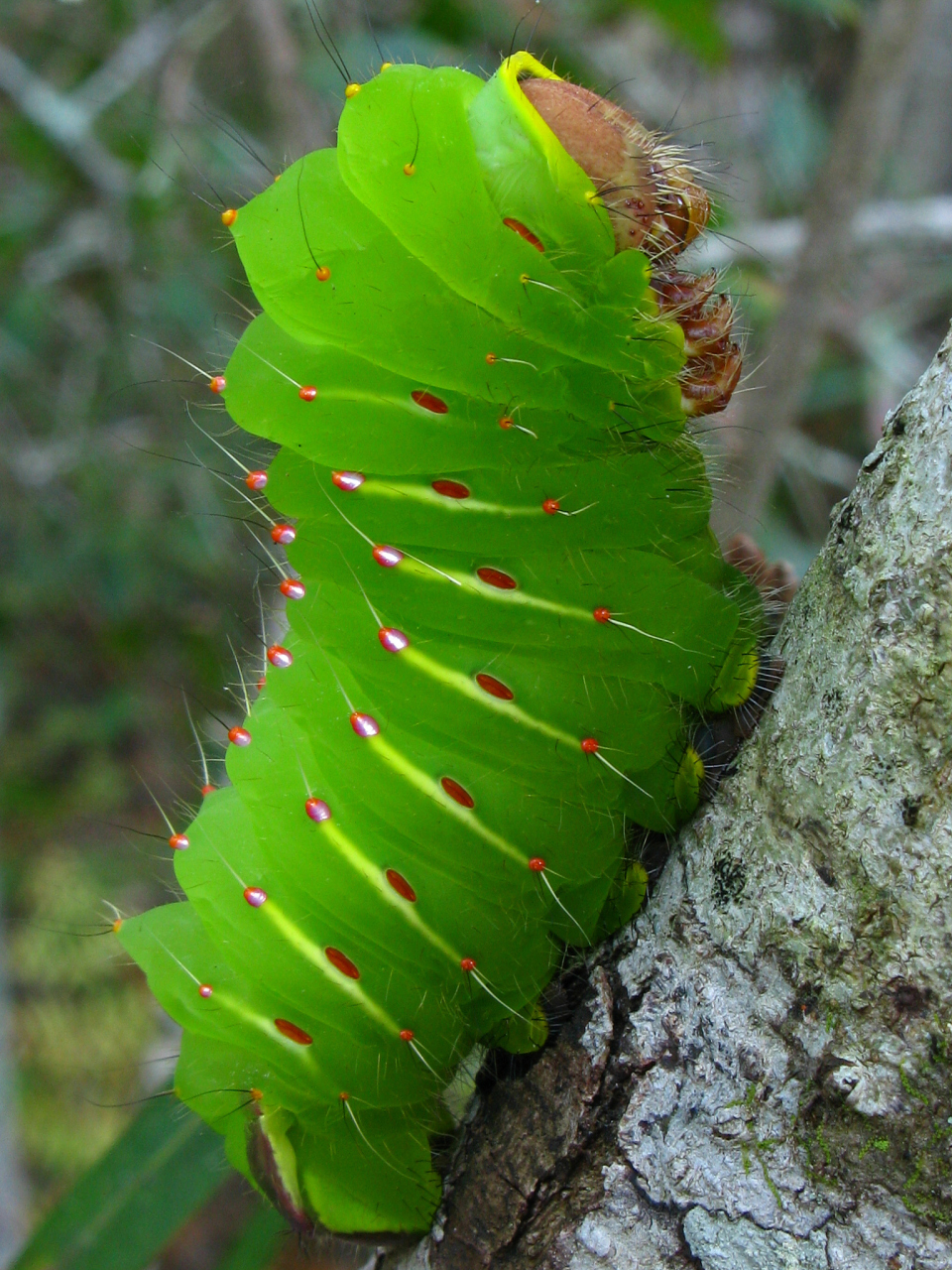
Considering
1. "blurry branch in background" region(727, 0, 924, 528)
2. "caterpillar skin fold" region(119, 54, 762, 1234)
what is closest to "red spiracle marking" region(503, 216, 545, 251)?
"caterpillar skin fold" region(119, 54, 762, 1234)

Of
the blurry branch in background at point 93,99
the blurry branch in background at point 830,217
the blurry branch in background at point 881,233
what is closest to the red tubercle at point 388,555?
the blurry branch in background at point 830,217

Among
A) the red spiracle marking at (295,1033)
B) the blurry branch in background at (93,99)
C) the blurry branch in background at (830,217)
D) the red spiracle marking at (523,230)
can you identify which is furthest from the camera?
the blurry branch in background at (93,99)

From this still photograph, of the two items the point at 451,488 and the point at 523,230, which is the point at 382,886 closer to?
the point at 451,488

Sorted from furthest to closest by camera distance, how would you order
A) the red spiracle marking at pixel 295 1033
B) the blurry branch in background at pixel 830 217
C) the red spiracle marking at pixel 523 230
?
1. the blurry branch in background at pixel 830 217
2. the red spiracle marking at pixel 295 1033
3. the red spiracle marking at pixel 523 230

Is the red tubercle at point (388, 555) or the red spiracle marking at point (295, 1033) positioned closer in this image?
the red tubercle at point (388, 555)

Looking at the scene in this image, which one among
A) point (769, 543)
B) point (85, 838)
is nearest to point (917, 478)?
point (769, 543)

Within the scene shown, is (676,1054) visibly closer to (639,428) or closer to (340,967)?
(340,967)

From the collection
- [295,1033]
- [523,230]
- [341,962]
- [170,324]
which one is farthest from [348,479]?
[170,324]

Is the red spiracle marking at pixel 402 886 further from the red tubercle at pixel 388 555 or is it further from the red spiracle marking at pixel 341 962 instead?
the red tubercle at pixel 388 555
